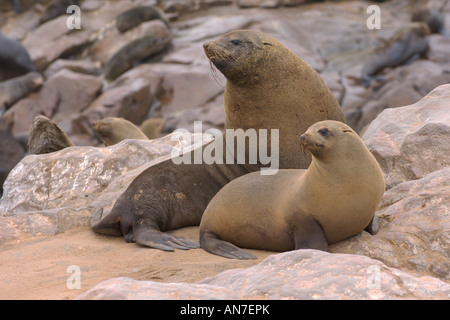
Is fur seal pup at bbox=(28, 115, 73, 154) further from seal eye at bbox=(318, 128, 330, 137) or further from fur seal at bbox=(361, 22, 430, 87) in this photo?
fur seal at bbox=(361, 22, 430, 87)

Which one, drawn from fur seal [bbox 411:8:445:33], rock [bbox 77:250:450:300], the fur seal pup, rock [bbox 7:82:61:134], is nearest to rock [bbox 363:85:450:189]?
rock [bbox 77:250:450:300]

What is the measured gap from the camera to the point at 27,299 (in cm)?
335

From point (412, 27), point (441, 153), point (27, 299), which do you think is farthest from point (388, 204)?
point (412, 27)

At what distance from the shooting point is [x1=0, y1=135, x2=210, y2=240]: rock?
21.5ft

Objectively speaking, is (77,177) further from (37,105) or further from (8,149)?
(37,105)

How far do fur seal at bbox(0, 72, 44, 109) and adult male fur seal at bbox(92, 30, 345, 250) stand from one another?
13.3 m

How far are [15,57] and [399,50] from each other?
10.8m

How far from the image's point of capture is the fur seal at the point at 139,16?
19.5 m

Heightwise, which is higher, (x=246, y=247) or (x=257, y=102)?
(x=257, y=102)

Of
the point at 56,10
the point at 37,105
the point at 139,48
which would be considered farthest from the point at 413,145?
the point at 56,10

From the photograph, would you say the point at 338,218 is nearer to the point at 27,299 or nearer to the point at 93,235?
the point at 27,299

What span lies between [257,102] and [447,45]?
13.8 metres

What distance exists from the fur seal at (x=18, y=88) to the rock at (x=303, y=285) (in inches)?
629

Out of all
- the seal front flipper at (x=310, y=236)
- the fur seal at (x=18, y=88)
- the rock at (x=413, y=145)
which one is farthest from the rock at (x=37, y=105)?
the seal front flipper at (x=310, y=236)
